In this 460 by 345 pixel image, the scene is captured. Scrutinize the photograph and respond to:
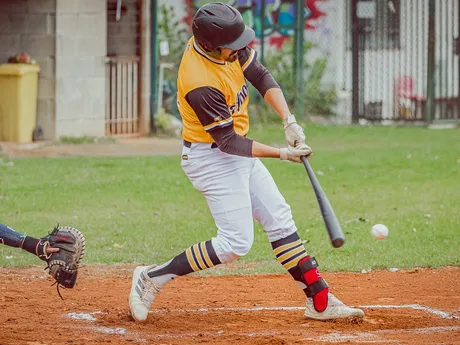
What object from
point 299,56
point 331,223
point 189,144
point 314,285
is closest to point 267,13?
point 299,56

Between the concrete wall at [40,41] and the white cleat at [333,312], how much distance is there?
442 inches

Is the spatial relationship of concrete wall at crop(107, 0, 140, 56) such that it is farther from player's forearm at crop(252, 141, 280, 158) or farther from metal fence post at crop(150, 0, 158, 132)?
player's forearm at crop(252, 141, 280, 158)

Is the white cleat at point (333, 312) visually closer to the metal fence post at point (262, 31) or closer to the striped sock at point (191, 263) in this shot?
the striped sock at point (191, 263)

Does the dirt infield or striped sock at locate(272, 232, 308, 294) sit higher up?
striped sock at locate(272, 232, 308, 294)

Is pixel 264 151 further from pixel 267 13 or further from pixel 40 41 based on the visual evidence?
pixel 267 13

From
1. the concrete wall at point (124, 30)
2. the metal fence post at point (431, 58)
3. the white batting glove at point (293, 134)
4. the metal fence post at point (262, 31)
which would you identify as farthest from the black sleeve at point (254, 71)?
the metal fence post at point (431, 58)

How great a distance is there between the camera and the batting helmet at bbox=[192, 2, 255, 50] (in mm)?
6039

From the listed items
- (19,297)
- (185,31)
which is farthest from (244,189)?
(185,31)

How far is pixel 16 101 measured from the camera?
16.4 meters

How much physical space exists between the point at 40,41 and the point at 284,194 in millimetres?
6683

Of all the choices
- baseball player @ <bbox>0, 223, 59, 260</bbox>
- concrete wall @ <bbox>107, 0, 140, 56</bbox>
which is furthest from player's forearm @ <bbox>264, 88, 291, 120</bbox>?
concrete wall @ <bbox>107, 0, 140, 56</bbox>

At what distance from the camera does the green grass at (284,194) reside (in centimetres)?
920

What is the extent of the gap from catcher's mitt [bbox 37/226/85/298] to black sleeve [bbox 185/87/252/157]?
4.11 ft

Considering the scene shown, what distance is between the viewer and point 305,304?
23.4 ft
